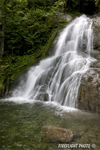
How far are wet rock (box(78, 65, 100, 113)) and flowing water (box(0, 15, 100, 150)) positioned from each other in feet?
1.09

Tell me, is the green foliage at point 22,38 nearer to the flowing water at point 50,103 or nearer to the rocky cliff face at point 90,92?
the flowing water at point 50,103

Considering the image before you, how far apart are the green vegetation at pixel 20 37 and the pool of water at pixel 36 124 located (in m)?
3.92

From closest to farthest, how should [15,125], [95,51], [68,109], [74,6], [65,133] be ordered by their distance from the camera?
[65,133]
[15,125]
[68,109]
[95,51]
[74,6]

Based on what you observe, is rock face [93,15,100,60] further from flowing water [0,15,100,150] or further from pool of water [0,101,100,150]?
pool of water [0,101,100,150]

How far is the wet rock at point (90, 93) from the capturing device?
635 cm

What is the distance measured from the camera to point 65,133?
3.96 m

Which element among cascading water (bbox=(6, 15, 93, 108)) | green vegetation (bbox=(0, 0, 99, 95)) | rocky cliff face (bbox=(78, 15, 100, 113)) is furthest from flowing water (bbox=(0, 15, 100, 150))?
green vegetation (bbox=(0, 0, 99, 95))

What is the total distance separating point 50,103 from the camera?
7.69 metres

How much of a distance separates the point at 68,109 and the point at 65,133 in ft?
8.95

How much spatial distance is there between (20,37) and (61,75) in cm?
630

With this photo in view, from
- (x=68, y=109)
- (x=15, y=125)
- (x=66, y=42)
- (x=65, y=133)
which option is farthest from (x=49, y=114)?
(x=66, y=42)

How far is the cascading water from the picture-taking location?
25.1 ft

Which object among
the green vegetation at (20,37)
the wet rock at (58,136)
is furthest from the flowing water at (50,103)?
the green vegetation at (20,37)

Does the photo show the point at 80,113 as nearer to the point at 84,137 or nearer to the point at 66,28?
the point at 84,137
